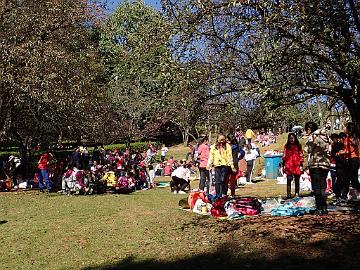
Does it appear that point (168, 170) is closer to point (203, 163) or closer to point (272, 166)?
point (272, 166)

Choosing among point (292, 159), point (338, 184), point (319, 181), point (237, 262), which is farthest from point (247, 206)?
point (237, 262)

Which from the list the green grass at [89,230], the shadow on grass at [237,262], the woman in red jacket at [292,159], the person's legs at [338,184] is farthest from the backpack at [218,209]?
the person's legs at [338,184]

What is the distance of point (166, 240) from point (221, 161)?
3924 mm

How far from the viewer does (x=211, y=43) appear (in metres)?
9.63

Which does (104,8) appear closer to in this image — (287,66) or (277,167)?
(277,167)

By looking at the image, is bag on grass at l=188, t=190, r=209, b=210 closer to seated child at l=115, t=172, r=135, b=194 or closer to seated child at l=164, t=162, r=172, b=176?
seated child at l=115, t=172, r=135, b=194

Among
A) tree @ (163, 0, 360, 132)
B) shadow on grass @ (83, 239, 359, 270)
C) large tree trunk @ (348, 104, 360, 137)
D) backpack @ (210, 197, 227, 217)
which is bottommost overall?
shadow on grass @ (83, 239, 359, 270)

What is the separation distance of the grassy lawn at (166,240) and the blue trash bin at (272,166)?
30.4 feet

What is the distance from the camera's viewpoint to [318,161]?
31.8 ft

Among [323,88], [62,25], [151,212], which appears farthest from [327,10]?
[62,25]

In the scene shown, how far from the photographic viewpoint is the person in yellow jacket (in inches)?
489

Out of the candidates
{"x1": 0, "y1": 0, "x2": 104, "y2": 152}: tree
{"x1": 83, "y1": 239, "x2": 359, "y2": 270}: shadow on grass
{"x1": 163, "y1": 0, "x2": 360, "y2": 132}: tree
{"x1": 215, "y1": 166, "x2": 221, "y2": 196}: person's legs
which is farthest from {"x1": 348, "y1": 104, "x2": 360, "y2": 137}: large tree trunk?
{"x1": 0, "y1": 0, "x2": 104, "y2": 152}: tree

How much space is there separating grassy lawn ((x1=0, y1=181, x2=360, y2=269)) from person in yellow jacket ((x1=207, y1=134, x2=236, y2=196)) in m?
1.31

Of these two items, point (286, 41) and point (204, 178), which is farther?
point (204, 178)
